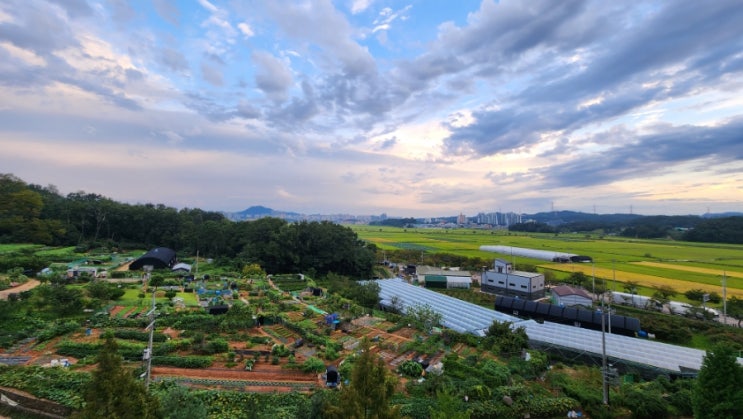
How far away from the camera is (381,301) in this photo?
25.8m

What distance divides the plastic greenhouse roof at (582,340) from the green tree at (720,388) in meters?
6.01

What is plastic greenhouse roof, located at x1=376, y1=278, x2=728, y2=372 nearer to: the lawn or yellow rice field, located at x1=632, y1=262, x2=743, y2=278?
the lawn

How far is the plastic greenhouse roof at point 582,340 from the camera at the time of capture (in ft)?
49.0

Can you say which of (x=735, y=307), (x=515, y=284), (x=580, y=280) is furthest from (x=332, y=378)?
(x=580, y=280)

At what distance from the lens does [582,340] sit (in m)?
17.2

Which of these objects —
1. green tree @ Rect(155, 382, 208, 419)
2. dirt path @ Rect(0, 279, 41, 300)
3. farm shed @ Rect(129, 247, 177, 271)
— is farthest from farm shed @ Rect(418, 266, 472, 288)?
dirt path @ Rect(0, 279, 41, 300)

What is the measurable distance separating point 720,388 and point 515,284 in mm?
21633

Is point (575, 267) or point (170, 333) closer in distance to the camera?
point (170, 333)

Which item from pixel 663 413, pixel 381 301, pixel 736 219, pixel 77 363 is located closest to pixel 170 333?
pixel 77 363

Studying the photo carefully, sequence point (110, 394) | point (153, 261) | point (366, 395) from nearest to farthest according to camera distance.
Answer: point (110, 394) → point (366, 395) → point (153, 261)

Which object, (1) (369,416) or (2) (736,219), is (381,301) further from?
(2) (736,219)

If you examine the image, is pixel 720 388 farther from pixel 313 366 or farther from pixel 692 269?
pixel 692 269

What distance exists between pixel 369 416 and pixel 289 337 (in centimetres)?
1208

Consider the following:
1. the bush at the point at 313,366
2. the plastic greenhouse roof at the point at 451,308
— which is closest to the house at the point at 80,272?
the plastic greenhouse roof at the point at 451,308
